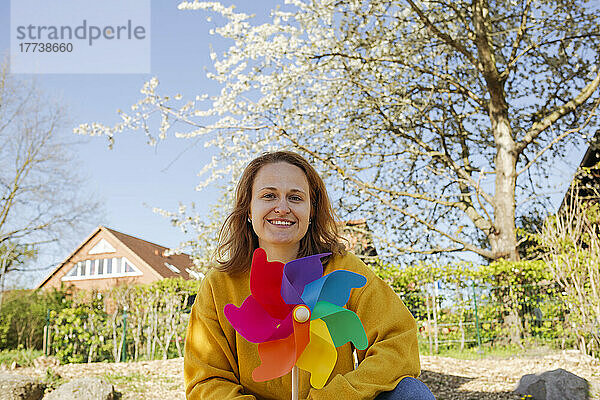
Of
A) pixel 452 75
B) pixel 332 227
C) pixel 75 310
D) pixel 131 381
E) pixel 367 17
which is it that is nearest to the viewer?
pixel 332 227

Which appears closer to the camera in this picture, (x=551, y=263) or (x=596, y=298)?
(x=596, y=298)

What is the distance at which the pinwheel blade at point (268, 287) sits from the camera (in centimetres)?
167

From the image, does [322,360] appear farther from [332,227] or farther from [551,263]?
[551,263]

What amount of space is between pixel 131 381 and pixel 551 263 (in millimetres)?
6045

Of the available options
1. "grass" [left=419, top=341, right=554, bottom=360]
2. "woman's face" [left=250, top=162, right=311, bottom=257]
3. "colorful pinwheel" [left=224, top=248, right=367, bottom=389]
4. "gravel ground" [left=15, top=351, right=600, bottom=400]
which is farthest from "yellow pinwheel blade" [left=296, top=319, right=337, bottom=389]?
"grass" [left=419, top=341, right=554, bottom=360]

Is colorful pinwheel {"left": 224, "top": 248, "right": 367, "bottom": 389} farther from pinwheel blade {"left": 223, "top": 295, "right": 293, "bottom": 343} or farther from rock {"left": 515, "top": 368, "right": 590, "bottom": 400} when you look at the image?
rock {"left": 515, "top": 368, "right": 590, "bottom": 400}

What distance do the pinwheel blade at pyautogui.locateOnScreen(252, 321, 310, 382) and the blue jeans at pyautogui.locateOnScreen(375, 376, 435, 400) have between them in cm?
38

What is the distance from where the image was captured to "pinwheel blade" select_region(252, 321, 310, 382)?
1.59 meters

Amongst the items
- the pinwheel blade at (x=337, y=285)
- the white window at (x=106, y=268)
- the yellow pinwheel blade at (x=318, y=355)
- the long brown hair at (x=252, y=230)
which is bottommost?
the yellow pinwheel blade at (x=318, y=355)

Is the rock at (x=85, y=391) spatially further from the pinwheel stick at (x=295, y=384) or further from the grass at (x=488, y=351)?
the grass at (x=488, y=351)

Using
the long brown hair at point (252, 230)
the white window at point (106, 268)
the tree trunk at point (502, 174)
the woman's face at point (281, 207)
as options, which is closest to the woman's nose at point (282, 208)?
the woman's face at point (281, 207)

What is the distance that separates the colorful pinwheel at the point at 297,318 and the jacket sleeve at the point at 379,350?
0.51 ft

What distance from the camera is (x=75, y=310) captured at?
9000 mm

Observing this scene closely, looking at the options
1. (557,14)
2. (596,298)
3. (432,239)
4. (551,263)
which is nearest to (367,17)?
(557,14)
